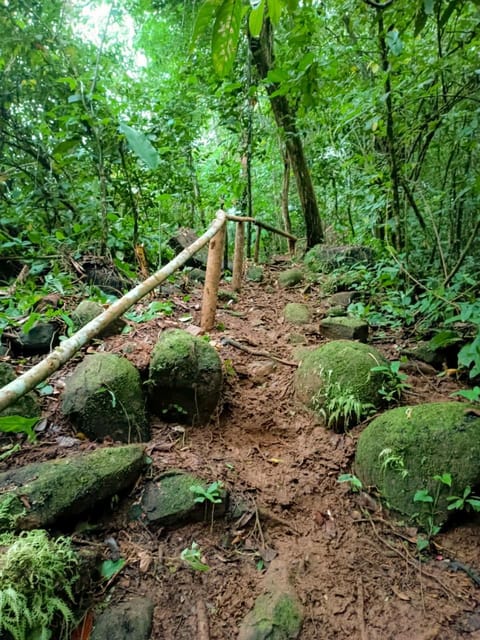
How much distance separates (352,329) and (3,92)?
15.1 feet

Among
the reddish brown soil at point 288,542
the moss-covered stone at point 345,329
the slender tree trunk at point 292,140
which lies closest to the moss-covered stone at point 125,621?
the reddish brown soil at point 288,542

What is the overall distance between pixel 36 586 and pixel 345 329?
3047 millimetres

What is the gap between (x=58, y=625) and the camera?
138 centimetres

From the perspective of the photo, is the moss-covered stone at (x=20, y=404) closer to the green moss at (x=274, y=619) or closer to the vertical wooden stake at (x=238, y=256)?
the green moss at (x=274, y=619)

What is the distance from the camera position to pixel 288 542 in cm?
200

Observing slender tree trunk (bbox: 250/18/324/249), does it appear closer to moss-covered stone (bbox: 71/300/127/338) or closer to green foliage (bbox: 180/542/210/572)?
moss-covered stone (bbox: 71/300/127/338)

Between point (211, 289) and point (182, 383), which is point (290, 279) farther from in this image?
point (182, 383)

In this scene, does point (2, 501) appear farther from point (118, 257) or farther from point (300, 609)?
point (118, 257)

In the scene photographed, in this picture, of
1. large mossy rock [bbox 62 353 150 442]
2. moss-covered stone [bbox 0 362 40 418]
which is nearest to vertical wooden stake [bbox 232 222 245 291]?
large mossy rock [bbox 62 353 150 442]

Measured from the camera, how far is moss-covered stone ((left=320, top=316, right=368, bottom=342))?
3.63 m

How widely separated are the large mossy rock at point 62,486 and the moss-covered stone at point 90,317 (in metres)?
1.21

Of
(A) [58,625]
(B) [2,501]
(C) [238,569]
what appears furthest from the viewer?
(C) [238,569]

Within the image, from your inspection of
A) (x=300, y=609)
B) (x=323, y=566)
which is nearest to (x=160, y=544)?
(x=300, y=609)

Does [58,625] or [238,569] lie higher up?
[58,625]
